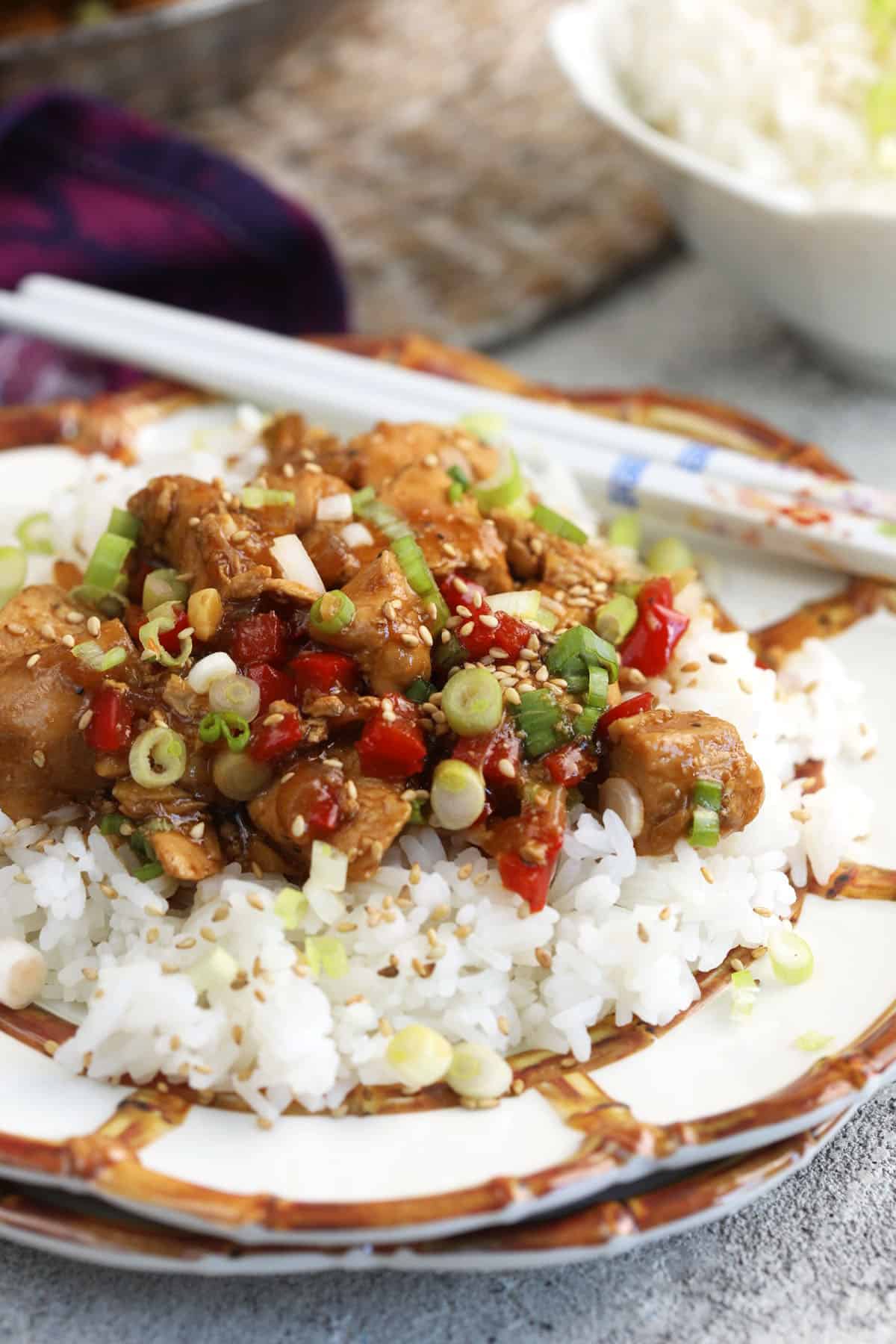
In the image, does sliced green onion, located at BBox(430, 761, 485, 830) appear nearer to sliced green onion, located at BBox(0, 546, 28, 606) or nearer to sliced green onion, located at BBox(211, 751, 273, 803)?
sliced green onion, located at BBox(211, 751, 273, 803)

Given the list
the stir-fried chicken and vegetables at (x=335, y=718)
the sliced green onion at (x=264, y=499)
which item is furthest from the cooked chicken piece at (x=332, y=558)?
the sliced green onion at (x=264, y=499)

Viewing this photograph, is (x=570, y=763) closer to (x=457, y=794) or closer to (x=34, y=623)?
(x=457, y=794)

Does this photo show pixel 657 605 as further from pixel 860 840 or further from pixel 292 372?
pixel 292 372

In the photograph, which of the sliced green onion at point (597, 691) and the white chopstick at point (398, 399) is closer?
the sliced green onion at point (597, 691)

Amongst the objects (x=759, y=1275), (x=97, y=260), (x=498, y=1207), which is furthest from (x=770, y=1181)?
(x=97, y=260)

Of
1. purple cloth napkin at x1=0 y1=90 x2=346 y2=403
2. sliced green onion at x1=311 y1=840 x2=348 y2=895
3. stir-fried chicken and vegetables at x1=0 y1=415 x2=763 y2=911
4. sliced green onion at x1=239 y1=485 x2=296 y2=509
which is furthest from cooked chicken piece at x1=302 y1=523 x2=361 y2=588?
purple cloth napkin at x1=0 y1=90 x2=346 y2=403

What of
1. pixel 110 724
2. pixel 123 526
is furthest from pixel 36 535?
Result: pixel 110 724

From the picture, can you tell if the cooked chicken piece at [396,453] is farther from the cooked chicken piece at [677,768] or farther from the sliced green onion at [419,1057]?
the sliced green onion at [419,1057]

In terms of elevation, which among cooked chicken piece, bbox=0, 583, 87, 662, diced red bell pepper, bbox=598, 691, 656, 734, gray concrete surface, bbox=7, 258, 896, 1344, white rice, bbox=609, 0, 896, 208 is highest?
white rice, bbox=609, 0, 896, 208
